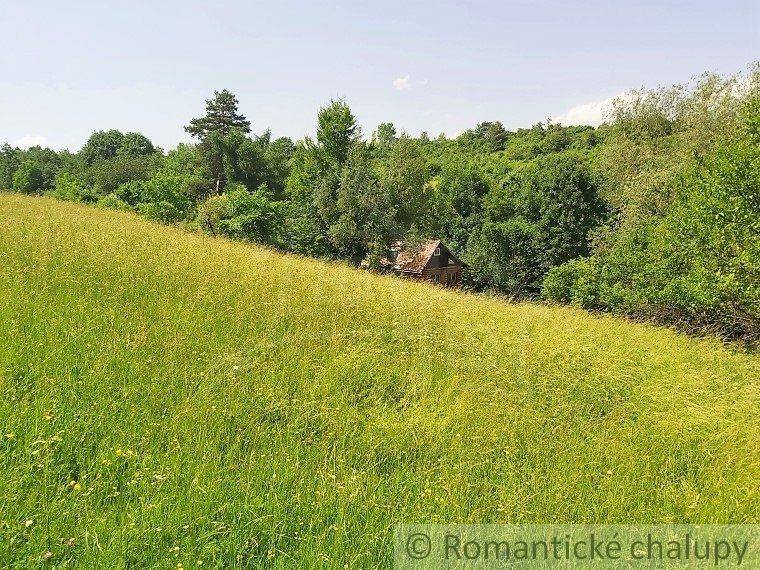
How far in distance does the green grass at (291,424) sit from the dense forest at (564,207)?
6.35m

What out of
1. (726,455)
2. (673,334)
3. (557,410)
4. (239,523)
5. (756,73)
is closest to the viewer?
(239,523)

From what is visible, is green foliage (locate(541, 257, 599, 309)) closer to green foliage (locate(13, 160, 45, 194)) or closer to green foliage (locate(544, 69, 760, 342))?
green foliage (locate(544, 69, 760, 342))

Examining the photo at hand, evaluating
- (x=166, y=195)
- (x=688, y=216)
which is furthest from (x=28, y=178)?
(x=688, y=216)

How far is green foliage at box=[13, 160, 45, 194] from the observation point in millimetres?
62531

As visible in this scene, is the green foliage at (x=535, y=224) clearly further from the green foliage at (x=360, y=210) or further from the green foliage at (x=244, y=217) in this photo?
the green foliage at (x=244, y=217)

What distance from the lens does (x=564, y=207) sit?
32.8 metres

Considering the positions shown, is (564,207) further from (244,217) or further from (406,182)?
(244,217)

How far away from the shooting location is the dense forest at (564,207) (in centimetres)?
1066

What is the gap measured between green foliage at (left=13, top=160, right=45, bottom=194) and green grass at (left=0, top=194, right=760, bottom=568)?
77.1m

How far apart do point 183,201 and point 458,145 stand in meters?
66.0

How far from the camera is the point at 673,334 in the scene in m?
10.1

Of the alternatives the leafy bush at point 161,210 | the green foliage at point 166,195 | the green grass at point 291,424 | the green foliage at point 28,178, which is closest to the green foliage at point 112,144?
the green foliage at point 28,178

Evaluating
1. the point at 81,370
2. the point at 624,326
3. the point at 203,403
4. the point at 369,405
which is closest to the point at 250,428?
the point at 203,403

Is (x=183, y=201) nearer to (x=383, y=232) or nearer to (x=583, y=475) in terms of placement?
(x=383, y=232)
